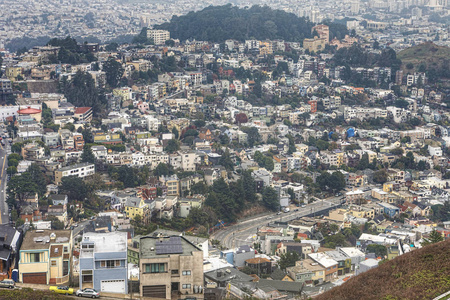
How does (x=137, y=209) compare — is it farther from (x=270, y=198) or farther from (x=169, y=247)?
(x=169, y=247)

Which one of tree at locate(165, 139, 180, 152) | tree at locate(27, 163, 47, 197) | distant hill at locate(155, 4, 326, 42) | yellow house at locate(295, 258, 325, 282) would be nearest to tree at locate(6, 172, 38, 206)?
tree at locate(27, 163, 47, 197)

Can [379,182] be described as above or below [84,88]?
below

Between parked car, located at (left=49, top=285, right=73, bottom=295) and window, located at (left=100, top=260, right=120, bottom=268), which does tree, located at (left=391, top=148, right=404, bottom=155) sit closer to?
window, located at (left=100, top=260, right=120, bottom=268)

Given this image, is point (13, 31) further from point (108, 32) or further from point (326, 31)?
point (326, 31)

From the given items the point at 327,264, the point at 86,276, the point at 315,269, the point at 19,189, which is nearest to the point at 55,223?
the point at 19,189

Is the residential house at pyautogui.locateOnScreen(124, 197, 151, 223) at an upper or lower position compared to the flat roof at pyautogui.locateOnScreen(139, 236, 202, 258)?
lower

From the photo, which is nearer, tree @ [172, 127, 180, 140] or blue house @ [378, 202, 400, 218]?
blue house @ [378, 202, 400, 218]

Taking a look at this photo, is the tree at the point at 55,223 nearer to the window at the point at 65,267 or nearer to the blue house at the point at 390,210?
the window at the point at 65,267

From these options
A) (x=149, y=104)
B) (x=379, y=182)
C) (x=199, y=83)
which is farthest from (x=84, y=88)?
(x=379, y=182)
